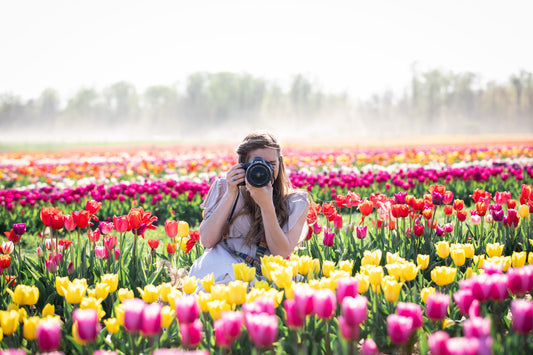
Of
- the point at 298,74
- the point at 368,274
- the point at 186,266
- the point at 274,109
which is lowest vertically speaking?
the point at 186,266

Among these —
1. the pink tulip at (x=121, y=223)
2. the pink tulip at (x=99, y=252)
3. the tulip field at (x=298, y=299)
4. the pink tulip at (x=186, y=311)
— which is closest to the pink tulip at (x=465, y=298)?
the tulip field at (x=298, y=299)

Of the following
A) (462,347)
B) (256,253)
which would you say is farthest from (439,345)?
(256,253)

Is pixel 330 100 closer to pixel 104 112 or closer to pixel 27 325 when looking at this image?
pixel 104 112

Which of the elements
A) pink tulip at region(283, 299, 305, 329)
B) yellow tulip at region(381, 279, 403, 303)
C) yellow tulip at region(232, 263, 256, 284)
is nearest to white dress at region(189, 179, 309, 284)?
yellow tulip at region(232, 263, 256, 284)

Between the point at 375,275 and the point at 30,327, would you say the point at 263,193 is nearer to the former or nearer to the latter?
the point at 375,275

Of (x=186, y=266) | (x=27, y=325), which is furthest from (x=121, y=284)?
(x=27, y=325)

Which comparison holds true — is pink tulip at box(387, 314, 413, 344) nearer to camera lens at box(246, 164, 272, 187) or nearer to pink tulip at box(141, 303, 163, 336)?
pink tulip at box(141, 303, 163, 336)

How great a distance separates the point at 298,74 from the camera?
6962 cm

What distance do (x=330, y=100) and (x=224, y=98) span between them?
57.1 feet

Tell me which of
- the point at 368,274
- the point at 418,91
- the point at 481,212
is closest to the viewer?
the point at 368,274

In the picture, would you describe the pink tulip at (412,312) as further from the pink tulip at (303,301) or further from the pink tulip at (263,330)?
the pink tulip at (263,330)

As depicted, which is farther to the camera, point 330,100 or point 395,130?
point 330,100

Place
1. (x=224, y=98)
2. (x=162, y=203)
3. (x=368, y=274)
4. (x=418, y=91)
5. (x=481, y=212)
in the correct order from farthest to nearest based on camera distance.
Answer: (x=224, y=98) < (x=418, y=91) < (x=162, y=203) < (x=481, y=212) < (x=368, y=274)

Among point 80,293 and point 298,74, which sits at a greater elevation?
point 298,74
